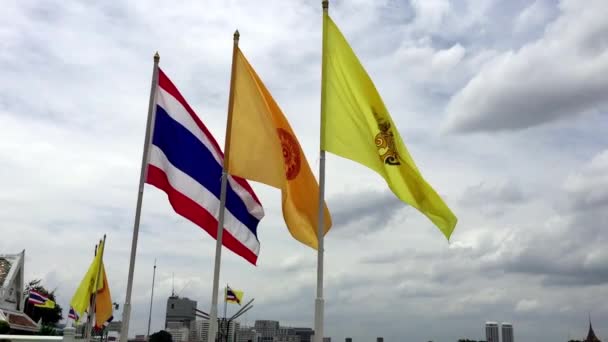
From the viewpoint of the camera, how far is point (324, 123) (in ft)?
45.6

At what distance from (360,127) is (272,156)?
2327mm

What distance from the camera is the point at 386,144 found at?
13.4 metres

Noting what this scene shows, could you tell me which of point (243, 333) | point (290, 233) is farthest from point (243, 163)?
point (243, 333)

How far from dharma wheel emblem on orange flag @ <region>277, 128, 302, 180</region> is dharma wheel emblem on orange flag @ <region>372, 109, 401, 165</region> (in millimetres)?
2286

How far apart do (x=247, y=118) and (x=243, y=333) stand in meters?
190

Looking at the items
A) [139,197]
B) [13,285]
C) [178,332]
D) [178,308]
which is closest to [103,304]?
[139,197]

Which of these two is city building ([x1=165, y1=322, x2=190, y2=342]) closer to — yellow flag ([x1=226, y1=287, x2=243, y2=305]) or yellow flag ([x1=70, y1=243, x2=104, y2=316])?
yellow flag ([x1=226, y1=287, x2=243, y2=305])

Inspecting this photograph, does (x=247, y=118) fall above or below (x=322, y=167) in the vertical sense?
above

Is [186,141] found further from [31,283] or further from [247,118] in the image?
[31,283]

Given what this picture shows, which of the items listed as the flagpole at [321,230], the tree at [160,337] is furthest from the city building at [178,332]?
the flagpole at [321,230]

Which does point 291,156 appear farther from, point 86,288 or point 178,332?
point 178,332

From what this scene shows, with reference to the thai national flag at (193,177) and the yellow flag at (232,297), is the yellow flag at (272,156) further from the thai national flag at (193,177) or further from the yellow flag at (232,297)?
the yellow flag at (232,297)

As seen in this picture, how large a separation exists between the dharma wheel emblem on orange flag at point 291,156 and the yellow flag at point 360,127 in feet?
4.56

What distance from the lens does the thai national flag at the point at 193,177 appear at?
16.0m
